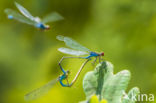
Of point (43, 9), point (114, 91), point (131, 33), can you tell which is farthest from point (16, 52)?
point (114, 91)

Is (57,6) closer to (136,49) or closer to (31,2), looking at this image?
(31,2)

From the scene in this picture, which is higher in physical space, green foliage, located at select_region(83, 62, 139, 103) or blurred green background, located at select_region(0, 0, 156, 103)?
blurred green background, located at select_region(0, 0, 156, 103)

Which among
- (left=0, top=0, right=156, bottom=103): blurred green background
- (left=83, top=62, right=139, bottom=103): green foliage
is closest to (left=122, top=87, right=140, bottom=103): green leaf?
(left=83, top=62, right=139, bottom=103): green foliage

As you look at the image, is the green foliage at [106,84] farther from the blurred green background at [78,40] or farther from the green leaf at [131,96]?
the blurred green background at [78,40]

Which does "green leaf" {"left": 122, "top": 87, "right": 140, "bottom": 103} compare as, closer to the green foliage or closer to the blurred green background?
the green foliage

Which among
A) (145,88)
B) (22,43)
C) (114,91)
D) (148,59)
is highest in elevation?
(22,43)

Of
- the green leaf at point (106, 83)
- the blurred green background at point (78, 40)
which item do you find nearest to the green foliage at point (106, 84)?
the green leaf at point (106, 83)

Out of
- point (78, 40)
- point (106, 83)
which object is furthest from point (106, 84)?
point (78, 40)
